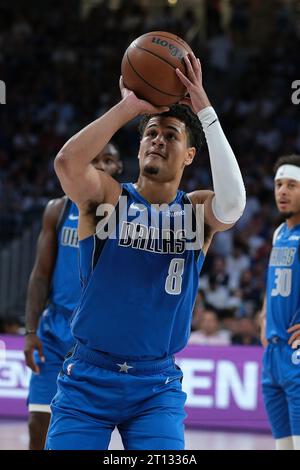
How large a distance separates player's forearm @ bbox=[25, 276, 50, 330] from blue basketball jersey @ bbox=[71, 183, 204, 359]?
1.95 metres

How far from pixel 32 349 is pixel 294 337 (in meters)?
1.73

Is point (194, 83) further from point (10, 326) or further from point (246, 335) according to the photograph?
point (10, 326)

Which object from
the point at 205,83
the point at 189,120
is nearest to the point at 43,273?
the point at 189,120

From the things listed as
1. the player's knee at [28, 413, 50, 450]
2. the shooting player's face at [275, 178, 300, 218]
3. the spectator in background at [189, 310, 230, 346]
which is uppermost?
the spectator in background at [189, 310, 230, 346]

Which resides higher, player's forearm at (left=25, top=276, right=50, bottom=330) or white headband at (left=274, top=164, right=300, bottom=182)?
white headband at (left=274, top=164, right=300, bottom=182)

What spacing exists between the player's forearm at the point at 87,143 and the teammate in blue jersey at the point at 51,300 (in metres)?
2.24

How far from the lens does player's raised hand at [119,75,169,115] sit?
3957 millimetres

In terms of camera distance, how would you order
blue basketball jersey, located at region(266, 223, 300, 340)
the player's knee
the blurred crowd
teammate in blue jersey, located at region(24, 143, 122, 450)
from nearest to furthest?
the player's knee < teammate in blue jersey, located at region(24, 143, 122, 450) < blue basketball jersey, located at region(266, 223, 300, 340) < the blurred crowd

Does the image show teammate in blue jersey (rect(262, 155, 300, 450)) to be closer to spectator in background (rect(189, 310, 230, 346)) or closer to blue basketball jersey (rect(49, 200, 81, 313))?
blue basketball jersey (rect(49, 200, 81, 313))

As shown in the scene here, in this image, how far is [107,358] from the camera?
402 cm

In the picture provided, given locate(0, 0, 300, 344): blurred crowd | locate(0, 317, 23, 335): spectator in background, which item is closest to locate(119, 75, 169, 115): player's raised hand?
locate(0, 317, 23, 335): spectator in background

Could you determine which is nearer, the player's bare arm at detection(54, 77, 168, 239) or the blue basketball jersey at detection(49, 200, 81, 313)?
the player's bare arm at detection(54, 77, 168, 239)

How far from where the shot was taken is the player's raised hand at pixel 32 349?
5.86 m

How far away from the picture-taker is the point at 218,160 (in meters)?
3.94
